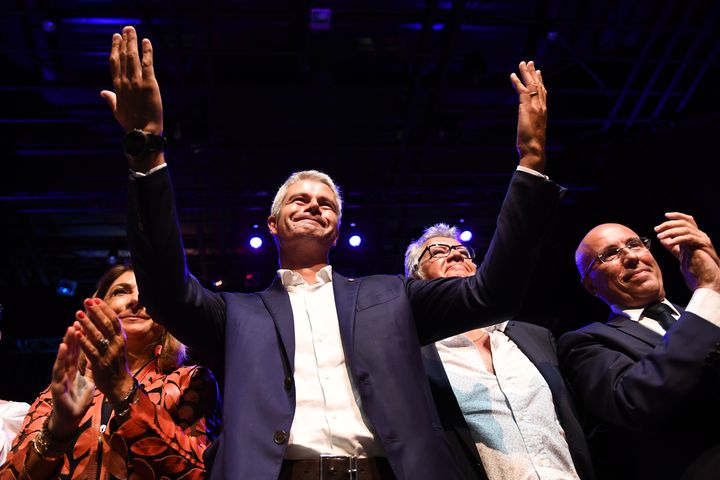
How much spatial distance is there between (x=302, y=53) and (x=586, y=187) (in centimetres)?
369

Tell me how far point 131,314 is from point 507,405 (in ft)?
4.82

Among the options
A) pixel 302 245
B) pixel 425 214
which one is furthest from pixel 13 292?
pixel 302 245

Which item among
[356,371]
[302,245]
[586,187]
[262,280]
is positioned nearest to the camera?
[356,371]

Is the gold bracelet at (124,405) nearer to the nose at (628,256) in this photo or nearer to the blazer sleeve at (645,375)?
the blazer sleeve at (645,375)

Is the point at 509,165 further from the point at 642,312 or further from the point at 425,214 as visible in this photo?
the point at 642,312

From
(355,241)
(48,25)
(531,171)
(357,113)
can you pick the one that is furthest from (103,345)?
(355,241)

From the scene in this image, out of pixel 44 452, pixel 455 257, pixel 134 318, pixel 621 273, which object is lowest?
pixel 44 452

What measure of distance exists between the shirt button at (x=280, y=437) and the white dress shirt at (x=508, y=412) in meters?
0.79

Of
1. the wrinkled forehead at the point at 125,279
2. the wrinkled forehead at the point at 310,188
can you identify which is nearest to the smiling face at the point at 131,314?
the wrinkled forehead at the point at 125,279

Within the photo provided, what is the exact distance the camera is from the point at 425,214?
8.20 meters

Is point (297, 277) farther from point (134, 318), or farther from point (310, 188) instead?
point (134, 318)

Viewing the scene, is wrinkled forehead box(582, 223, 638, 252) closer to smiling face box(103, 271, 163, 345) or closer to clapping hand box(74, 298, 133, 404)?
smiling face box(103, 271, 163, 345)

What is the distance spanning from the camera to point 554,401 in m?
2.19

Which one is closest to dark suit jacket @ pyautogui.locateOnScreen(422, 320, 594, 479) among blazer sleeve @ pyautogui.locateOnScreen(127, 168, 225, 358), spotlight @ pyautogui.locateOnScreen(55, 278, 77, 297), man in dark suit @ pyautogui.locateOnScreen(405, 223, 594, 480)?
man in dark suit @ pyautogui.locateOnScreen(405, 223, 594, 480)
